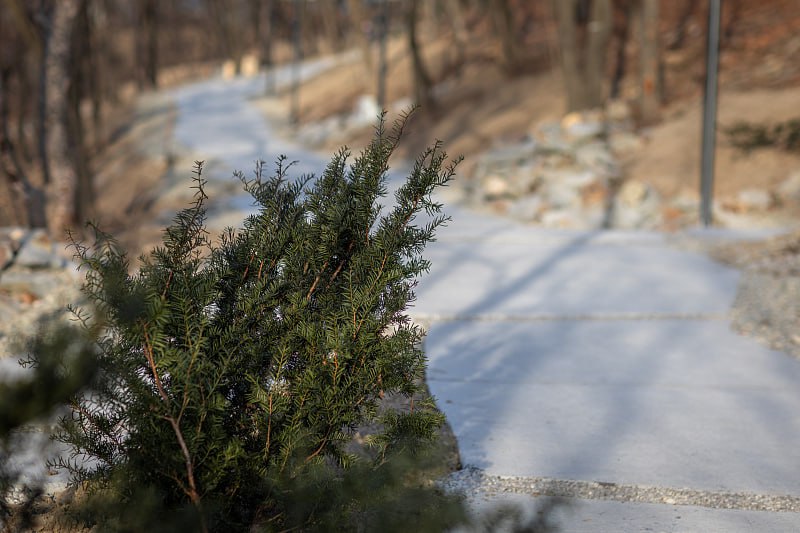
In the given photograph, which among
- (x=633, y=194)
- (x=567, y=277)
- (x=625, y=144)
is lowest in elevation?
(x=633, y=194)

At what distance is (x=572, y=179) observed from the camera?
1292 cm

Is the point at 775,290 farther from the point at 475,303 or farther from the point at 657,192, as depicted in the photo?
the point at 657,192

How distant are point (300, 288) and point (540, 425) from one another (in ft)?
6.81

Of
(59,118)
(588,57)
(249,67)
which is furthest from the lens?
(249,67)

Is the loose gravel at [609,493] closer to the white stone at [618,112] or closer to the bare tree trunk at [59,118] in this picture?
the bare tree trunk at [59,118]

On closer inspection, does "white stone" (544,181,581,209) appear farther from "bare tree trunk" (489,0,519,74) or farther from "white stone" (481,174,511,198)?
"bare tree trunk" (489,0,519,74)

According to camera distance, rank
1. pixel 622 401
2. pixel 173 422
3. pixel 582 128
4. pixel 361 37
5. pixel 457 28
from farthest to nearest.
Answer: pixel 361 37 < pixel 457 28 < pixel 582 128 < pixel 622 401 < pixel 173 422

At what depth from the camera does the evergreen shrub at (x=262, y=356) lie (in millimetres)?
2627

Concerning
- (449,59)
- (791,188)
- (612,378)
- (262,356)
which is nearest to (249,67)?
(449,59)

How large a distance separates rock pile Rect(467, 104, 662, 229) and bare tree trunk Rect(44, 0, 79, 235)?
6.07 metres

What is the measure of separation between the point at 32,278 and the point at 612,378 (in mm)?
5170

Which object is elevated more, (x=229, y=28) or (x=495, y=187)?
(x=229, y=28)

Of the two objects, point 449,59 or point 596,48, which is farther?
point 449,59

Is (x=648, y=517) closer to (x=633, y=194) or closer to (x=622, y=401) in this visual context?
(x=622, y=401)
